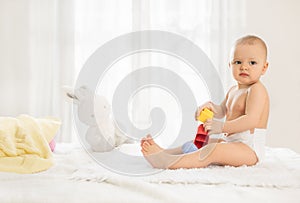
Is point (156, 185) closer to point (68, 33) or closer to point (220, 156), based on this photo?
point (220, 156)

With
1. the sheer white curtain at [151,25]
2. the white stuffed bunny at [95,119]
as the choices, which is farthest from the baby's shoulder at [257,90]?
the sheer white curtain at [151,25]

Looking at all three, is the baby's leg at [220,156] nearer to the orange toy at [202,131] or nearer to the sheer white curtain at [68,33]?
the orange toy at [202,131]

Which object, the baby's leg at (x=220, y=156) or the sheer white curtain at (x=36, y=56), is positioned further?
the sheer white curtain at (x=36, y=56)

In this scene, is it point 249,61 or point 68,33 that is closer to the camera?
point 249,61

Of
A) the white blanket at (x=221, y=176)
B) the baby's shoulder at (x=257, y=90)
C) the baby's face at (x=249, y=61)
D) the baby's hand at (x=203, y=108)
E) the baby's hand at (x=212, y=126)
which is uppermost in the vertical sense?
the baby's face at (x=249, y=61)

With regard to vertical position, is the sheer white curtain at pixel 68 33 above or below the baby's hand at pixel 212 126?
above

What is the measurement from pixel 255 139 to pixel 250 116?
87 millimetres

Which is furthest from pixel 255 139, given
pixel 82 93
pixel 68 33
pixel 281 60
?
pixel 68 33

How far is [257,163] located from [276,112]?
4.78 feet

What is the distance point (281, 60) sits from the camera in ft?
9.25

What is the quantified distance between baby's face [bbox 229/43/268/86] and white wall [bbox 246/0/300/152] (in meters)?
1.29

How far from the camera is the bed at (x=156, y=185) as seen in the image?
102 cm

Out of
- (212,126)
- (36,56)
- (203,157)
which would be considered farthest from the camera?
(36,56)

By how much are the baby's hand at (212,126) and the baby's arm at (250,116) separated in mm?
24
